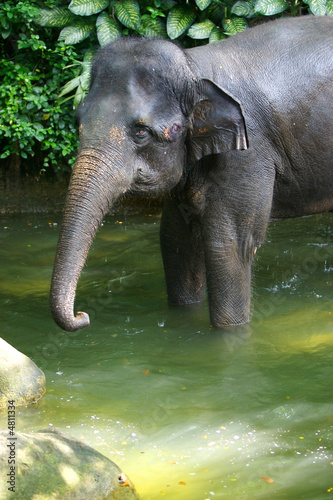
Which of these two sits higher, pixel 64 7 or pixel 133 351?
pixel 64 7

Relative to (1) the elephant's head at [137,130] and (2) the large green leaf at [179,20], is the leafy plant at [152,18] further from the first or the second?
(1) the elephant's head at [137,130]

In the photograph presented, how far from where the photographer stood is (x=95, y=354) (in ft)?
16.6

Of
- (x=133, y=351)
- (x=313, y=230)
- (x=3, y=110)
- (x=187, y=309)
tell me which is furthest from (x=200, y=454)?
(x=3, y=110)

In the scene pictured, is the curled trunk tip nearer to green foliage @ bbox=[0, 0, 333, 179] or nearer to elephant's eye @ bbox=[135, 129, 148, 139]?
elephant's eye @ bbox=[135, 129, 148, 139]

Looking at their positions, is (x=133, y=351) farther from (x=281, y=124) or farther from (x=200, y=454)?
(x=281, y=124)

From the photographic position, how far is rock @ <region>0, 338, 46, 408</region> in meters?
4.23

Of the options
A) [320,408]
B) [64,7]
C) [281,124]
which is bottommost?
[320,408]

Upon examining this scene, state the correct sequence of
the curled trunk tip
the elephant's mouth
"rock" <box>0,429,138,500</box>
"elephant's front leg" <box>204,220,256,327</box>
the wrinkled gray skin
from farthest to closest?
1. "elephant's front leg" <box>204,220,256,327</box>
2. the elephant's mouth
3. the wrinkled gray skin
4. the curled trunk tip
5. "rock" <box>0,429,138,500</box>

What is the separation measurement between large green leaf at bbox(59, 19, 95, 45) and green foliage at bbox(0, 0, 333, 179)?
1 centimetres

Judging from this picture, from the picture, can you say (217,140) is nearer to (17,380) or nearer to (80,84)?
(17,380)

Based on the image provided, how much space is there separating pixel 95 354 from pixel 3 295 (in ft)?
5.21

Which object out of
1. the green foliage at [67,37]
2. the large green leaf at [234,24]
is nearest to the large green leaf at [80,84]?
the green foliage at [67,37]

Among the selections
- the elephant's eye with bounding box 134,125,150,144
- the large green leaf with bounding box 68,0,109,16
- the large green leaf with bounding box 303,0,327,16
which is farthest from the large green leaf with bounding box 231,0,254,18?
the elephant's eye with bounding box 134,125,150,144

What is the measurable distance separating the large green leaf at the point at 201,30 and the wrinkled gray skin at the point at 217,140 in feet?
10.5
